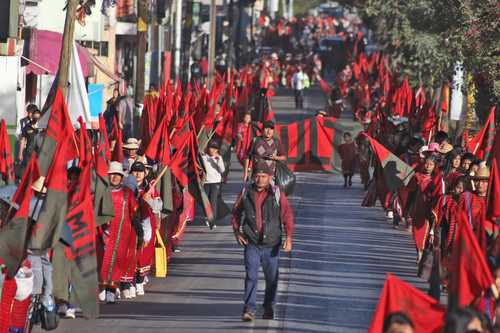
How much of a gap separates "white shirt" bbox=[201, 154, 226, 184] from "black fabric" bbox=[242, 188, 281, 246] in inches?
319

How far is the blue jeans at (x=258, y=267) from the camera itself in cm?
1627

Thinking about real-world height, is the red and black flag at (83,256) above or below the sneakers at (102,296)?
above

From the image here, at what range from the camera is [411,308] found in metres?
Answer: 11.3

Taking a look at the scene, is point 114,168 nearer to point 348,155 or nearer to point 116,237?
point 116,237

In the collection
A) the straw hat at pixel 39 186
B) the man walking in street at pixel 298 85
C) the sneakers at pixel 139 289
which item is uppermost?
the straw hat at pixel 39 186

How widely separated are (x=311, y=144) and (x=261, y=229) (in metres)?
18.7

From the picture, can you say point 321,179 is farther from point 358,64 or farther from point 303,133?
point 358,64

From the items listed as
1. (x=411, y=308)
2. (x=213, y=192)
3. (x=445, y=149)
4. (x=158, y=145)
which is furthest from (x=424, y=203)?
(x=411, y=308)

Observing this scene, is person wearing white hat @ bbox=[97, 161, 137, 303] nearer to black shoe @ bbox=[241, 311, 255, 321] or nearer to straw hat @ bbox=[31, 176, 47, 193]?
black shoe @ bbox=[241, 311, 255, 321]

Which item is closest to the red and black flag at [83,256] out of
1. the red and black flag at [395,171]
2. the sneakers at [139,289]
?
the sneakers at [139,289]

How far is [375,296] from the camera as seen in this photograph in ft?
60.4

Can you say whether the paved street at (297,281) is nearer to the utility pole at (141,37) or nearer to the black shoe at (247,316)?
the black shoe at (247,316)

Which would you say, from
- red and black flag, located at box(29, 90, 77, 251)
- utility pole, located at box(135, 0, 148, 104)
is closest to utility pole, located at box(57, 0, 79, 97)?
utility pole, located at box(135, 0, 148, 104)

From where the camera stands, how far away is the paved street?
16.2 m
